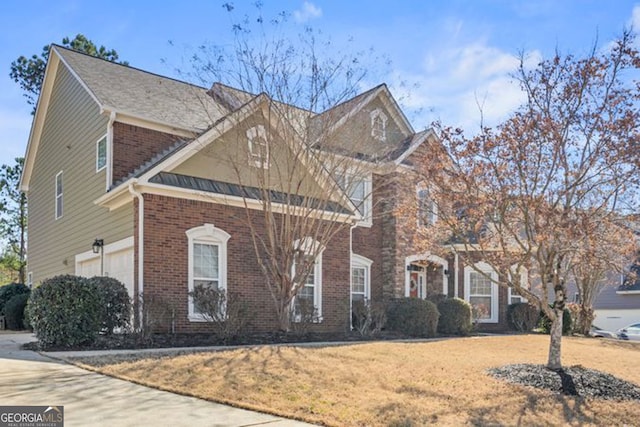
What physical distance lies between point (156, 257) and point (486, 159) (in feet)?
24.7

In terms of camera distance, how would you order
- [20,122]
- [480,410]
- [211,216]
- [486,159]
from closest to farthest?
[480,410], [486,159], [211,216], [20,122]

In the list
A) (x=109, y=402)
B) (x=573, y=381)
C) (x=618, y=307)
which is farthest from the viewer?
(x=618, y=307)

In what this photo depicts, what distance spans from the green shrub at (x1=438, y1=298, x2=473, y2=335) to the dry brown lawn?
21.2 ft

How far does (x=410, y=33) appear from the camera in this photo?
11.4m

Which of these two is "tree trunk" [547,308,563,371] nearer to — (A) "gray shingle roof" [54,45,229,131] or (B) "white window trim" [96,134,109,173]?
(A) "gray shingle roof" [54,45,229,131]

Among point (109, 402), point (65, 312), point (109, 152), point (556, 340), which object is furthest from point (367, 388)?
point (109, 152)

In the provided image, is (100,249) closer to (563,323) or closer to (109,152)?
(109,152)

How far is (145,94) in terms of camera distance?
1625 centimetres

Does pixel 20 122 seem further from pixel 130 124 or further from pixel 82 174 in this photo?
pixel 130 124

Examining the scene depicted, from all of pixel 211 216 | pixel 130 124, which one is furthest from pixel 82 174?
pixel 211 216

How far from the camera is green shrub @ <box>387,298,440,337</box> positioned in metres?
16.2

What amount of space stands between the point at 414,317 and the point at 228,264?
573cm

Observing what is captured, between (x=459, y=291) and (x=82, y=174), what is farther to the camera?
(x=459, y=291)

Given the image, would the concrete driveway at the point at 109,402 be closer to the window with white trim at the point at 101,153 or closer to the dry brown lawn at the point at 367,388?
the dry brown lawn at the point at 367,388
